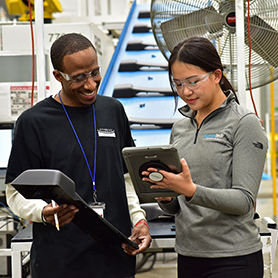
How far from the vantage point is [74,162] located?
153 cm

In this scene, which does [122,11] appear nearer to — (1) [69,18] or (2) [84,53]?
(1) [69,18]

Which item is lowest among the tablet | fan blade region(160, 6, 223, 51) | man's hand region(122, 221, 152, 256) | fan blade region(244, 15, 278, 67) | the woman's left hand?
man's hand region(122, 221, 152, 256)

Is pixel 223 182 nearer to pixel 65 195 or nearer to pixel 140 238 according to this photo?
pixel 140 238

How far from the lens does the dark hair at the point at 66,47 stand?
5.08ft

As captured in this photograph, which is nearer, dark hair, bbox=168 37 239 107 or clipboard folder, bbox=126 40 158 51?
dark hair, bbox=168 37 239 107

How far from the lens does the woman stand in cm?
132

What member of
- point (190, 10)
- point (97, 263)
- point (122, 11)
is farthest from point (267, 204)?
point (97, 263)

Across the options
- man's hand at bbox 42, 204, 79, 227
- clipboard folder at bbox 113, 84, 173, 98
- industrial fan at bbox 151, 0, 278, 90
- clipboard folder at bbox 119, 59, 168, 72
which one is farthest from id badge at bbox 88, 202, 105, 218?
clipboard folder at bbox 119, 59, 168, 72

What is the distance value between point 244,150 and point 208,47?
1.32 ft

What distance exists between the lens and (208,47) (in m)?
1.45

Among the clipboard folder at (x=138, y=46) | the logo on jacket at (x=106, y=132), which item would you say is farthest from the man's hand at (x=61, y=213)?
the clipboard folder at (x=138, y=46)

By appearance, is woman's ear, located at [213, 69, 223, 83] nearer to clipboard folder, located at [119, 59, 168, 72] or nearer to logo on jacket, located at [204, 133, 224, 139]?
logo on jacket, located at [204, 133, 224, 139]

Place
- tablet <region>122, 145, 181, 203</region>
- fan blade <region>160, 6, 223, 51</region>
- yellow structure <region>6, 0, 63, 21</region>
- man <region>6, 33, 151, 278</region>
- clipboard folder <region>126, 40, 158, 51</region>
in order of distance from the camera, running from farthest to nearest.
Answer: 1. yellow structure <region>6, 0, 63, 21</region>
2. clipboard folder <region>126, 40, 158, 51</region>
3. fan blade <region>160, 6, 223, 51</region>
4. man <region>6, 33, 151, 278</region>
5. tablet <region>122, 145, 181, 203</region>

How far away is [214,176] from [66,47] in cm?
75
